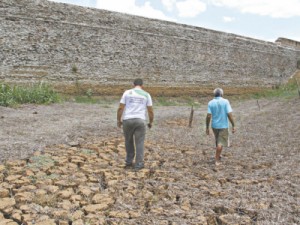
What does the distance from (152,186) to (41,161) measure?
1.89 metres

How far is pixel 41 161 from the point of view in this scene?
17.8 ft

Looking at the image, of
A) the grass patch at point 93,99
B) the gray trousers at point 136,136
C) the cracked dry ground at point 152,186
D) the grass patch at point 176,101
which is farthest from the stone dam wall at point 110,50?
the gray trousers at point 136,136

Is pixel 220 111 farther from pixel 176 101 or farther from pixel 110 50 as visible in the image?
pixel 176 101

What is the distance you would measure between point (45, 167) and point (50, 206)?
1349 millimetres

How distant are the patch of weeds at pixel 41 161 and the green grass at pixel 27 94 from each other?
7.07m

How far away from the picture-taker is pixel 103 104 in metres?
15.3

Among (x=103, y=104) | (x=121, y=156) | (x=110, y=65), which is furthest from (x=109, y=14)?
(x=121, y=156)

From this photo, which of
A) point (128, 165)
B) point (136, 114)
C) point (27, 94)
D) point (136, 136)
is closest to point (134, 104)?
point (136, 114)

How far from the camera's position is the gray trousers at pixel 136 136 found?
5312 millimetres

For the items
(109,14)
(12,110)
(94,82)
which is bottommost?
(12,110)

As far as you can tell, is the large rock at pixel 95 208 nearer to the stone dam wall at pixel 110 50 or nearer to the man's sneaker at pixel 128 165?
the man's sneaker at pixel 128 165

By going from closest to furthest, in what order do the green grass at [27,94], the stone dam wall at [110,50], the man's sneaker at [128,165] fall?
the man's sneaker at [128,165]
the green grass at [27,94]
the stone dam wall at [110,50]

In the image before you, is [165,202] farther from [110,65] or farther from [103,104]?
[110,65]

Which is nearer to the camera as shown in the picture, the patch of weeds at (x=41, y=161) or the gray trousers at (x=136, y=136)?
the patch of weeds at (x=41, y=161)
